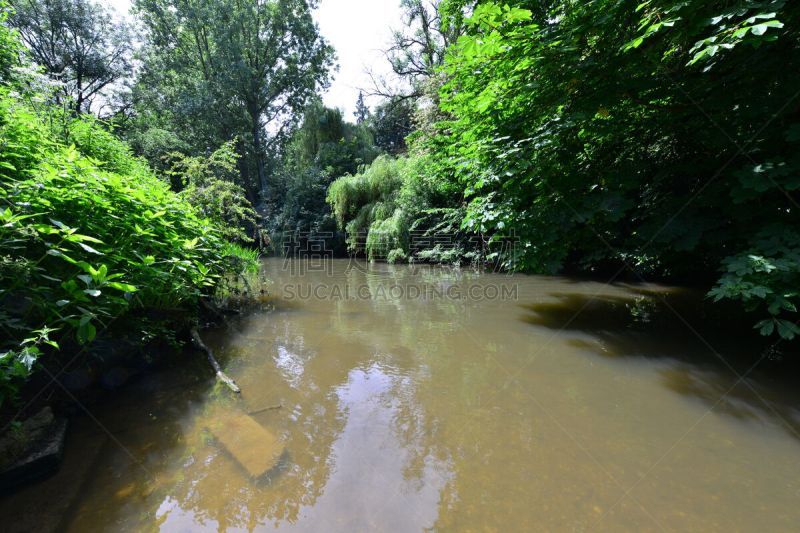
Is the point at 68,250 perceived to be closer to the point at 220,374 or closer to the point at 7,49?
the point at 220,374

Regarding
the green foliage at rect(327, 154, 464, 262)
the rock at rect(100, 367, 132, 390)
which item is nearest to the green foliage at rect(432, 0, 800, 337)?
the rock at rect(100, 367, 132, 390)

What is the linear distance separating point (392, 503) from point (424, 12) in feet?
67.0

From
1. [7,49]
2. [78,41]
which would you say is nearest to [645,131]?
[7,49]

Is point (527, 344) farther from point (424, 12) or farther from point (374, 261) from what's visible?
point (424, 12)

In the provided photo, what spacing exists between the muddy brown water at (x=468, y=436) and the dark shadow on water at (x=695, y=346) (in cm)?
3

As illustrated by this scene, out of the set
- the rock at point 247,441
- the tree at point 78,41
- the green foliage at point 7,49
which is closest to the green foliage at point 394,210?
the rock at point 247,441

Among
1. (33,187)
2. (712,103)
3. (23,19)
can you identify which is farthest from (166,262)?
(23,19)

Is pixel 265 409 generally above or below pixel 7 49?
below

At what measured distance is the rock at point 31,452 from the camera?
1.70m

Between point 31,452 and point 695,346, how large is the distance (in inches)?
210

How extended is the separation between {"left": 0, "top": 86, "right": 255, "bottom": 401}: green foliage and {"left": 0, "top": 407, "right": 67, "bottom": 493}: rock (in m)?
→ 0.24

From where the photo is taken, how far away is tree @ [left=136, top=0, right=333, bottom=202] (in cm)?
1856

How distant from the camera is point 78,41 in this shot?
18.4 metres

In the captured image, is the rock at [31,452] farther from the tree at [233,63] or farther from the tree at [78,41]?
the tree at [78,41]
